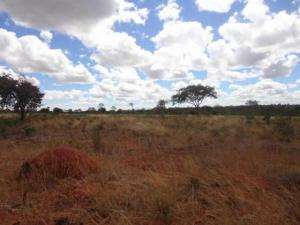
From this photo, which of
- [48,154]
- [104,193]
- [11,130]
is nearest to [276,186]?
[104,193]

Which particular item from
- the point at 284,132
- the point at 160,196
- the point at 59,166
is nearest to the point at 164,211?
the point at 160,196

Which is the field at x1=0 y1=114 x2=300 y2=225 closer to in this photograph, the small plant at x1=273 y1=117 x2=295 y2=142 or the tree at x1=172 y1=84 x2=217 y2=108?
the small plant at x1=273 y1=117 x2=295 y2=142

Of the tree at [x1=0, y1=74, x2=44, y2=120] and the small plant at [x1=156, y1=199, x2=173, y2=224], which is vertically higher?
the tree at [x1=0, y1=74, x2=44, y2=120]

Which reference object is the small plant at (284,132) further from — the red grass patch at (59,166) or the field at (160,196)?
the red grass patch at (59,166)

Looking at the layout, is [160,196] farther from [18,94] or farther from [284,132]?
[18,94]

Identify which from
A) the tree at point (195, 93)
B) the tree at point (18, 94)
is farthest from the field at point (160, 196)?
the tree at point (195, 93)

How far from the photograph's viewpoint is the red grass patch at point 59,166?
874 cm

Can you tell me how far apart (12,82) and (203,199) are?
27.9m

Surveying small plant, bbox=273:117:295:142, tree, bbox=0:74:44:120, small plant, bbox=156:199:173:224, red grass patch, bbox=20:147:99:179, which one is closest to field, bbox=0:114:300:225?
small plant, bbox=156:199:173:224

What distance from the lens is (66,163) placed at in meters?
8.95

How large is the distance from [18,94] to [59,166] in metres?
24.3

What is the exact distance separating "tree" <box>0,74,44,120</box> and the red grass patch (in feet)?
77.3

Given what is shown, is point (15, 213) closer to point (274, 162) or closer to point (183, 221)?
point (183, 221)

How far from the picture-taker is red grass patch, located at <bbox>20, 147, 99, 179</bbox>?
8742mm
